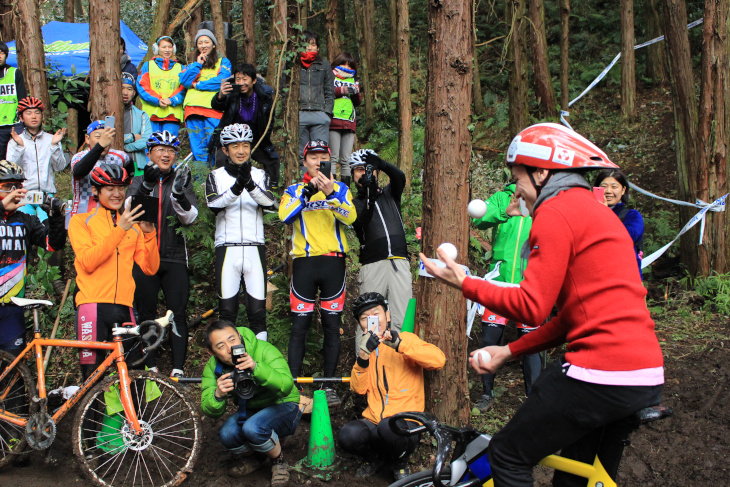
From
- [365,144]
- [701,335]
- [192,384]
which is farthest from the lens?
[365,144]

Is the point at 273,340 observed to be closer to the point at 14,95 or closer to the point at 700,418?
the point at 700,418

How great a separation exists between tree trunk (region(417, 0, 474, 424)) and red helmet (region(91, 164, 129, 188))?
8.73ft

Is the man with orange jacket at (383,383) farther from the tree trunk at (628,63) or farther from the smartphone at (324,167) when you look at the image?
the tree trunk at (628,63)

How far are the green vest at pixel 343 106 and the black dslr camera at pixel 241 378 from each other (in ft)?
19.0

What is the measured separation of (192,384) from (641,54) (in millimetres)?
16231

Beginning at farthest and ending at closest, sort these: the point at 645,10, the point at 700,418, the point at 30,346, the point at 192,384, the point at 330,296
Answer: the point at 645,10
the point at 192,384
the point at 330,296
the point at 700,418
the point at 30,346

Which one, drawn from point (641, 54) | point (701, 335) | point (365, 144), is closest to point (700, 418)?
point (701, 335)

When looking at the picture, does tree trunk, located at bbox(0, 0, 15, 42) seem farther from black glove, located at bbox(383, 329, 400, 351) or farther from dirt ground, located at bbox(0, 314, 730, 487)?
black glove, located at bbox(383, 329, 400, 351)

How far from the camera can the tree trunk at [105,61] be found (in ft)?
21.2

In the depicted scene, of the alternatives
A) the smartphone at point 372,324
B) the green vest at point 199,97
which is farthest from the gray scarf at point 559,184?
the green vest at point 199,97

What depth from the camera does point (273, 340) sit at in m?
6.81

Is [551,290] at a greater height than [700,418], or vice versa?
[551,290]

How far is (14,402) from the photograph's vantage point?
17.5ft

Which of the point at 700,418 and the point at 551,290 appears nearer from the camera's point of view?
the point at 551,290
